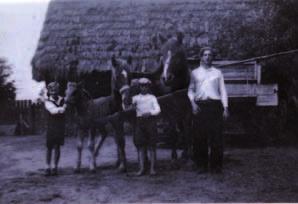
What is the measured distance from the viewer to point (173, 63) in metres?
6.43

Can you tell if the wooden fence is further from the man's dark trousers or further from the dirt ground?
the man's dark trousers

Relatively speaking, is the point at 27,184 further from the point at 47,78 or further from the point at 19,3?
the point at 47,78

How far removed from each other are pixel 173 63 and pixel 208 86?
0.69 metres

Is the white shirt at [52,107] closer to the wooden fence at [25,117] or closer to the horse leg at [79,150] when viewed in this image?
the horse leg at [79,150]

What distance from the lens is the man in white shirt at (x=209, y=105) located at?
607 centimetres

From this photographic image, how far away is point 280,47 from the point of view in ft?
25.7

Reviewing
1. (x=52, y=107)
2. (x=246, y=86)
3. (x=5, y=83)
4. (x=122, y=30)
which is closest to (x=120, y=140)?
(x=52, y=107)

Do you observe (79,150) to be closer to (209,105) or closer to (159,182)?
(159,182)

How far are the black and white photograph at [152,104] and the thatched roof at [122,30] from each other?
34mm

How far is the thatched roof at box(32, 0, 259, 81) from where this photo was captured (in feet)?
37.1

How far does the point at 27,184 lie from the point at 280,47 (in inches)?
196

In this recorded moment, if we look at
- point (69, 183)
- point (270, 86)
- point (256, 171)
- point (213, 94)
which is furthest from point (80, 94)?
point (270, 86)

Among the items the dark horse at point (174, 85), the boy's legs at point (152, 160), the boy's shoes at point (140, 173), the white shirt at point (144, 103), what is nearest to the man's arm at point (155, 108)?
the white shirt at point (144, 103)

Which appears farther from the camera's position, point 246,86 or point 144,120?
point 246,86
